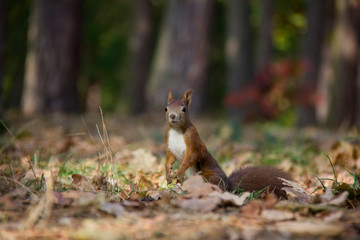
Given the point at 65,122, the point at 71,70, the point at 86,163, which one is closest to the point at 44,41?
the point at 71,70

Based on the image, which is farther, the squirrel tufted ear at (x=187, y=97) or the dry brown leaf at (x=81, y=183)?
the squirrel tufted ear at (x=187, y=97)

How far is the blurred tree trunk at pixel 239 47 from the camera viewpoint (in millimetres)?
12445

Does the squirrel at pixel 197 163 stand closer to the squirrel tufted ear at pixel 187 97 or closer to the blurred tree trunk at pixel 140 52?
the squirrel tufted ear at pixel 187 97

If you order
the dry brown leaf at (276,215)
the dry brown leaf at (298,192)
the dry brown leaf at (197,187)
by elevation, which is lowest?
the dry brown leaf at (298,192)

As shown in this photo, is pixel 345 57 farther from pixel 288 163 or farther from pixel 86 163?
pixel 86 163

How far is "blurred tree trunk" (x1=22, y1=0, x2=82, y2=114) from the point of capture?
A: 26.5 feet

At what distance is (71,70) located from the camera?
8562 mm

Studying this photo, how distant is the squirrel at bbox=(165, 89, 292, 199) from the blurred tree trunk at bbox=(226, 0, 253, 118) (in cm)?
975

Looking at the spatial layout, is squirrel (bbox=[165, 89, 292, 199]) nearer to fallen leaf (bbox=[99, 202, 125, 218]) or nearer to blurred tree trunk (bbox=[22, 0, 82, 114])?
fallen leaf (bbox=[99, 202, 125, 218])

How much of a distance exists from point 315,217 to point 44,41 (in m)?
7.29

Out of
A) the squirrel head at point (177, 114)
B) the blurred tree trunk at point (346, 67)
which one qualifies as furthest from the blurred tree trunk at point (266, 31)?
the squirrel head at point (177, 114)

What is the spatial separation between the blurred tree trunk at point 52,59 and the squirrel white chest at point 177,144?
5.89 metres

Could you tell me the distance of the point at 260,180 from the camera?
2.63m

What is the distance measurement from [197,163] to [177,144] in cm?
19
